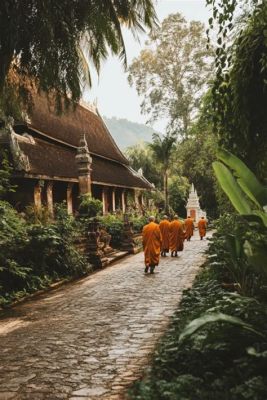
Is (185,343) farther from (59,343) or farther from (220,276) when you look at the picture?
(220,276)

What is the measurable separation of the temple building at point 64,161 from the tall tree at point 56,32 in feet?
4.45

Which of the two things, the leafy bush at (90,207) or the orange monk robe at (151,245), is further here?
the leafy bush at (90,207)

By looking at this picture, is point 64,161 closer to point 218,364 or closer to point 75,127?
point 75,127

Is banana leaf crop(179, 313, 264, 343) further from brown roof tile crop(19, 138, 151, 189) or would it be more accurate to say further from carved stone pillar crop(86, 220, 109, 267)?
brown roof tile crop(19, 138, 151, 189)

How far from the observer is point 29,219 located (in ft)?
38.7

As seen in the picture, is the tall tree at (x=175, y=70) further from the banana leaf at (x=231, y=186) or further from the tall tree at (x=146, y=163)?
the banana leaf at (x=231, y=186)

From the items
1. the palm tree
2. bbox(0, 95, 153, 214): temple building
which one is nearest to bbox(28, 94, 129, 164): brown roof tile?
bbox(0, 95, 153, 214): temple building

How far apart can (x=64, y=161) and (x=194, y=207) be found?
20980 mm

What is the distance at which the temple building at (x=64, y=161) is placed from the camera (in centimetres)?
1535

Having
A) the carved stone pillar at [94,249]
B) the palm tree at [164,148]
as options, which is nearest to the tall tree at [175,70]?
the palm tree at [164,148]

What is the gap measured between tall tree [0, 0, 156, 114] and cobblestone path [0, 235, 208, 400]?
12.3 feet

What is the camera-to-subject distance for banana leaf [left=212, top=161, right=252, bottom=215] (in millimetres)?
3717

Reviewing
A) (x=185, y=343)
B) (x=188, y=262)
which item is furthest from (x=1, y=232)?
(x=188, y=262)

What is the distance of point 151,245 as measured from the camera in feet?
37.9
